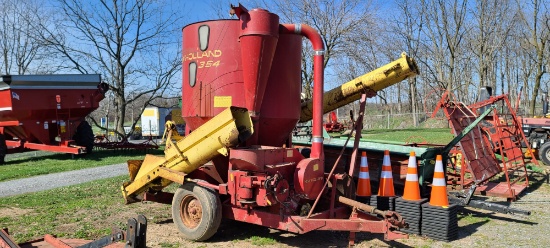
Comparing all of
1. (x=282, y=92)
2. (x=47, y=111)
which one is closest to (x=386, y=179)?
(x=282, y=92)

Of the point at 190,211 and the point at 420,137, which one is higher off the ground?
the point at 420,137

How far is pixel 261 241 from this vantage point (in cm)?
550

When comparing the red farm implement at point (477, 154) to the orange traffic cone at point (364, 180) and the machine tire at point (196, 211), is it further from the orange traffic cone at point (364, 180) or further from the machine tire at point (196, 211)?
the machine tire at point (196, 211)

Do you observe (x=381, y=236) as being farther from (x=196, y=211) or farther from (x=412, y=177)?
(x=196, y=211)

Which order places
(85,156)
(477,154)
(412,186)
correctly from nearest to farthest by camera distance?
(412,186) < (477,154) < (85,156)

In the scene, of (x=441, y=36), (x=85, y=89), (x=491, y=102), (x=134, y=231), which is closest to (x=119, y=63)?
(x=85, y=89)

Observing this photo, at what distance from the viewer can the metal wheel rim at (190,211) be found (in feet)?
18.4

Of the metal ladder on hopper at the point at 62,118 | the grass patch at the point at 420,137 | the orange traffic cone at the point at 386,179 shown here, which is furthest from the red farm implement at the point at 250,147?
the grass patch at the point at 420,137

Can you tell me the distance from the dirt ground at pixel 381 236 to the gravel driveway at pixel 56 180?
4694 mm

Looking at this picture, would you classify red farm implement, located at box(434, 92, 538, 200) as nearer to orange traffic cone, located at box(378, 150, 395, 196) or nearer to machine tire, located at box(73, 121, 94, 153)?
orange traffic cone, located at box(378, 150, 395, 196)

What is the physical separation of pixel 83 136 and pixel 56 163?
2036 millimetres

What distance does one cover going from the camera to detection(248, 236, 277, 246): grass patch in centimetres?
544

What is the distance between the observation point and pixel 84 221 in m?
6.49

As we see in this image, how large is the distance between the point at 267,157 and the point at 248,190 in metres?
0.46
